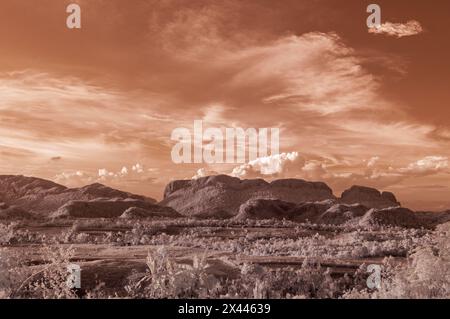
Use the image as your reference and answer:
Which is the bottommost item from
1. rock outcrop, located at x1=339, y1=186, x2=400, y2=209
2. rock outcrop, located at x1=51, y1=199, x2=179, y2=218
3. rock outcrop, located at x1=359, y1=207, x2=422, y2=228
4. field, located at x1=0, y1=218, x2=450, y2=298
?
field, located at x1=0, y1=218, x2=450, y2=298

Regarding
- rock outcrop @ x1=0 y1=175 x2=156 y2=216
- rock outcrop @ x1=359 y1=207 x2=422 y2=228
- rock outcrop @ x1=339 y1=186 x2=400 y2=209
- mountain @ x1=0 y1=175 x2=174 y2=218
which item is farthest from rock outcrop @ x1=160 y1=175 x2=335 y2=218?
rock outcrop @ x1=359 y1=207 x2=422 y2=228

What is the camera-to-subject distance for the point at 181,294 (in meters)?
13.6

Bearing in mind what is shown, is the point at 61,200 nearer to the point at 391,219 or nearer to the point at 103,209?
the point at 103,209

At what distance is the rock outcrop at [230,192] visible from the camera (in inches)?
A: 3804

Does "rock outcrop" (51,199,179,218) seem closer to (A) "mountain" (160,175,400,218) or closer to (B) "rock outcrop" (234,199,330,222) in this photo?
(A) "mountain" (160,175,400,218)

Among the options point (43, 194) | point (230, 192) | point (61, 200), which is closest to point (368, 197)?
point (230, 192)

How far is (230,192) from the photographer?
103 meters

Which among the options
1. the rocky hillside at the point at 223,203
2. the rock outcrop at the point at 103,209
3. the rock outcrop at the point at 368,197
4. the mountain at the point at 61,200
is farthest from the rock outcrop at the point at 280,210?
the rock outcrop at the point at 368,197

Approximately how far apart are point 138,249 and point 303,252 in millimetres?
8763

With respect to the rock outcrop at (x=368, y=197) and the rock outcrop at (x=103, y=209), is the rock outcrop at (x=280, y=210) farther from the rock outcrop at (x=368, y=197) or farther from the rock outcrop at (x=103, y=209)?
the rock outcrop at (x=368, y=197)

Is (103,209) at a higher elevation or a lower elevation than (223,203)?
lower

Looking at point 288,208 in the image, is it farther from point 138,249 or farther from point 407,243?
point 138,249

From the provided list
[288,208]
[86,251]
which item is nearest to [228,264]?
[86,251]

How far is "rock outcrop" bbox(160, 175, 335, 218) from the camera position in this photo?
96.6 m
